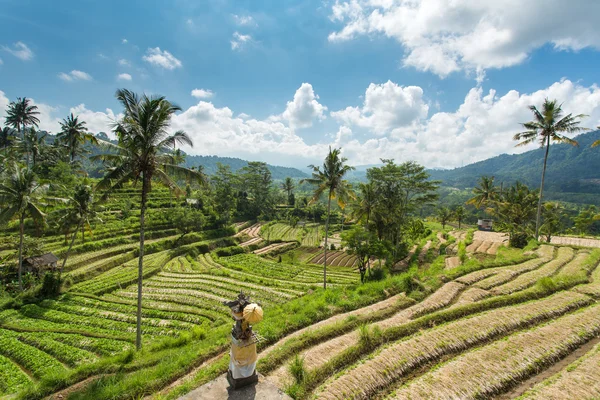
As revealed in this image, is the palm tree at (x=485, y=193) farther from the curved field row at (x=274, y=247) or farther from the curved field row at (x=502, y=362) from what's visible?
the curved field row at (x=502, y=362)

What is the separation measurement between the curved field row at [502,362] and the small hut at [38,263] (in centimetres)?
3540

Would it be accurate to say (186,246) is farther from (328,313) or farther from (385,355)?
(385,355)

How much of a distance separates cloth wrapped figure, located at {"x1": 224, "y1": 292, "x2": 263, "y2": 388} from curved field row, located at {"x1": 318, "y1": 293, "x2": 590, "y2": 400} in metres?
2.02

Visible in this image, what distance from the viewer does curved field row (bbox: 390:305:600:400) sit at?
7.29 metres

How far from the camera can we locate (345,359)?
28.5ft

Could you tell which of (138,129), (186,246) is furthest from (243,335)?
(186,246)

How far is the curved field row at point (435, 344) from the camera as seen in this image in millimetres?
7473

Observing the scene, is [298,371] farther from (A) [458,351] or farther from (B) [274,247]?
(B) [274,247]

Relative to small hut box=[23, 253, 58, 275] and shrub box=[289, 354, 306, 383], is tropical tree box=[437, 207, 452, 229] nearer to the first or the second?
shrub box=[289, 354, 306, 383]

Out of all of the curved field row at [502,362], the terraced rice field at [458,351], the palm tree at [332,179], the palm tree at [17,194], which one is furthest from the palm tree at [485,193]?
the palm tree at [17,194]

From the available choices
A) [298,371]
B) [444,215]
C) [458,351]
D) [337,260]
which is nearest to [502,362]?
[458,351]

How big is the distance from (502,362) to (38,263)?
124 ft

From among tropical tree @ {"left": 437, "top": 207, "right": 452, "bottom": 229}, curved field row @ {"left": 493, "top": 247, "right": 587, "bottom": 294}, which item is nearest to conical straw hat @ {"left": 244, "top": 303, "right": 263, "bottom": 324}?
curved field row @ {"left": 493, "top": 247, "right": 587, "bottom": 294}

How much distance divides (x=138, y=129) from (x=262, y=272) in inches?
1135
